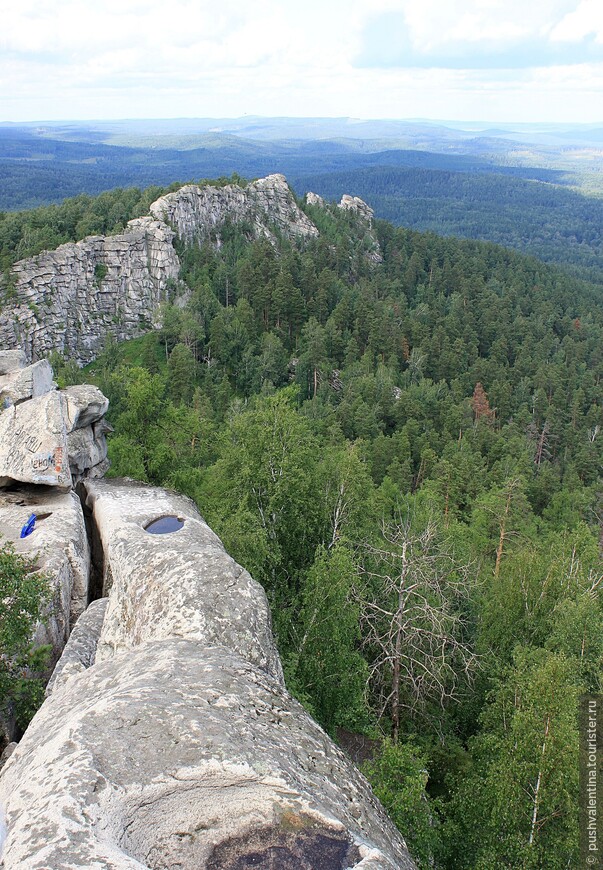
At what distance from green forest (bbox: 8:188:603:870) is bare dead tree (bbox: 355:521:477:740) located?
0.47 feet

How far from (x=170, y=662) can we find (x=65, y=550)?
28.2 feet

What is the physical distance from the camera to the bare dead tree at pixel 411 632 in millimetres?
15469

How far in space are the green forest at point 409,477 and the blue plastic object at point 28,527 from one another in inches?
209

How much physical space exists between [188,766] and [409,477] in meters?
52.3

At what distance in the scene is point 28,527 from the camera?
18.3 metres

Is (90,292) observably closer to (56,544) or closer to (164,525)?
(56,544)

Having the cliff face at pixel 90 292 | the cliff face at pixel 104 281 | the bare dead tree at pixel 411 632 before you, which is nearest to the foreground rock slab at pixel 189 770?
the bare dead tree at pixel 411 632

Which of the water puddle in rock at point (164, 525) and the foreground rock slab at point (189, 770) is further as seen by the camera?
the water puddle in rock at point (164, 525)

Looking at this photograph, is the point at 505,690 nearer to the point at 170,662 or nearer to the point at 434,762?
the point at 434,762

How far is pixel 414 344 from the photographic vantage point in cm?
9094

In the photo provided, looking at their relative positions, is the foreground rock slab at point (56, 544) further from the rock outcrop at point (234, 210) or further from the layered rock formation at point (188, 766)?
the rock outcrop at point (234, 210)

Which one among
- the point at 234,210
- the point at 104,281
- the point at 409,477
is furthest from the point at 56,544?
the point at 234,210

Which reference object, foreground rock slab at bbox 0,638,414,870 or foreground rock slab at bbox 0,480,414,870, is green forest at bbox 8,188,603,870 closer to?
foreground rock slab at bbox 0,480,414,870

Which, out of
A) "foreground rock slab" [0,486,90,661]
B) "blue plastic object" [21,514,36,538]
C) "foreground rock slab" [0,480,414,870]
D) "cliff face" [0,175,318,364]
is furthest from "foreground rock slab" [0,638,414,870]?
"cliff face" [0,175,318,364]
